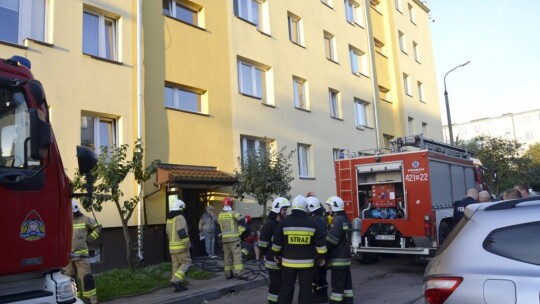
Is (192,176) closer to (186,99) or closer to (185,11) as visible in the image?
(186,99)

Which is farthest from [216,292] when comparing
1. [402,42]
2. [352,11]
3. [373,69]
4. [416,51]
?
[416,51]

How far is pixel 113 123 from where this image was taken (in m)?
11.5

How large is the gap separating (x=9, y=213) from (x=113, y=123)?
835cm

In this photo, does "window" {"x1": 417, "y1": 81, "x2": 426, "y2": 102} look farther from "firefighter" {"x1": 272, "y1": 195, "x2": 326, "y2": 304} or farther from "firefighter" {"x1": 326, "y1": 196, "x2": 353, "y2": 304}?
"firefighter" {"x1": 272, "y1": 195, "x2": 326, "y2": 304}

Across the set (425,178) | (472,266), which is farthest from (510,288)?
(425,178)

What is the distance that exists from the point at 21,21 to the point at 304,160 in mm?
10592

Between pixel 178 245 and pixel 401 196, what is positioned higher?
pixel 401 196

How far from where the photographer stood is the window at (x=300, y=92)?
17922 millimetres

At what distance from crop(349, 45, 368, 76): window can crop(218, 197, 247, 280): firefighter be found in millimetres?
13951

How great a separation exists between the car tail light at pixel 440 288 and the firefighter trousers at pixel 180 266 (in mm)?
6062

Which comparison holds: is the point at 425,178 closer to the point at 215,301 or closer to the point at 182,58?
the point at 215,301

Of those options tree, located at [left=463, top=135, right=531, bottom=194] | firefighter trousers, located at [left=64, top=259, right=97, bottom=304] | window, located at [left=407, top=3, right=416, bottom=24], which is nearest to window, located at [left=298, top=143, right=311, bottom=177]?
firefighter trousers, located at [left=64, top=259, right=97, bottom=304]

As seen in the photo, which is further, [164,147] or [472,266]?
[164,147]

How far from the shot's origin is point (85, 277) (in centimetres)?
740
